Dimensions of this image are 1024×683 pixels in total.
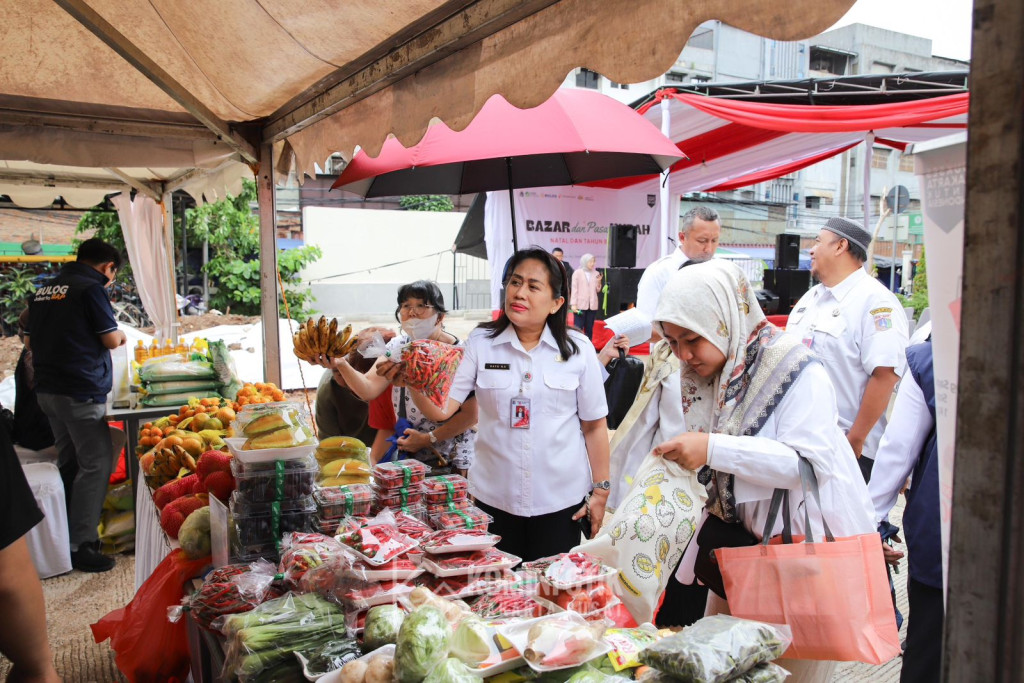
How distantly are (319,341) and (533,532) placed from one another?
122 centimetres

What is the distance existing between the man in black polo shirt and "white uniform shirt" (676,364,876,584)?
13.8ft

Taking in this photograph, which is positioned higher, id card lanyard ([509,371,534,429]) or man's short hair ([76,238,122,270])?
man's short hair ([76,238,122,270])

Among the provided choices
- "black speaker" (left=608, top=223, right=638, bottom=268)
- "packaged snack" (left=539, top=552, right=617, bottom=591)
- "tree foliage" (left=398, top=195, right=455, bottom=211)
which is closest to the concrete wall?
"tree foliage" (left=398, top=195, right=455, bottom=211)

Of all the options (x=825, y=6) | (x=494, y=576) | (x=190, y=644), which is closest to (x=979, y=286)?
(x=825, y=6)

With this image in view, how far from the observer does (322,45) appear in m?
2.64

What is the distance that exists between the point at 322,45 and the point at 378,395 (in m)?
1.64

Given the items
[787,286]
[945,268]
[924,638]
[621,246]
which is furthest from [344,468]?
A: [787,286]

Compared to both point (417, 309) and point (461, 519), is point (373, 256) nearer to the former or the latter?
point (417, 309)

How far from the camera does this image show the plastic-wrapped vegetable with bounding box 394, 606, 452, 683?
53.0 inches

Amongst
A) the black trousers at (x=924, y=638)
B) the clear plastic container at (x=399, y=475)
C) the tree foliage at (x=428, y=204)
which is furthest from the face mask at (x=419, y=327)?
the tree foliage at (x=428, y=204)

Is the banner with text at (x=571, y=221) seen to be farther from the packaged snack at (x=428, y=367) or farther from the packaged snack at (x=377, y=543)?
the packaged snack at (x=377, y=543)

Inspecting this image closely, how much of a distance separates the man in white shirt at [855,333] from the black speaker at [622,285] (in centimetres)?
563

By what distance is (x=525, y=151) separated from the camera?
3227 mm

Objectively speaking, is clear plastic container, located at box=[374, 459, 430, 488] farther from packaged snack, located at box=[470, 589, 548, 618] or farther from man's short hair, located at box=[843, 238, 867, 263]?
man's short hair, located at box=[843, 238, 867, 263]
